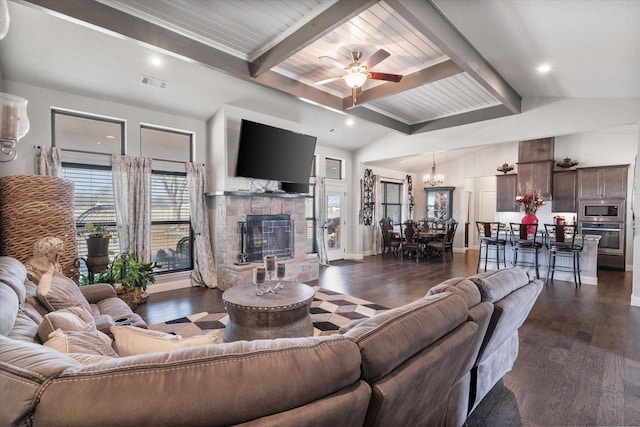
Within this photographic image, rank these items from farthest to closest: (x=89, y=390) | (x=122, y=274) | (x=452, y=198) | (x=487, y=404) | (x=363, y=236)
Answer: (x=452, y=198), (x=363, y=236), (x=122, y=274), (x=487, y=404), (x=89, y=390)

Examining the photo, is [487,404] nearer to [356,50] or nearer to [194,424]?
[194,424]

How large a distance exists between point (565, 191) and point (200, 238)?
8.36m

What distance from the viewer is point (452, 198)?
32.7ft

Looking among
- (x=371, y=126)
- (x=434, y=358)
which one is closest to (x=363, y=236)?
(x=371, y=126)

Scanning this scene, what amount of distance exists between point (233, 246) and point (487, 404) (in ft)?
13.3

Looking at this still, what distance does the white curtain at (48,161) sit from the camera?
12.5 ft

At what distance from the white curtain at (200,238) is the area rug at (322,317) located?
143cm

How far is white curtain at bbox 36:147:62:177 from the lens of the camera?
12.5 feet

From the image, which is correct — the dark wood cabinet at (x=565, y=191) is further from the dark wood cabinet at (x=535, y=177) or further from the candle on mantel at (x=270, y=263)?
the candle on mantel at (x=270, y=263)

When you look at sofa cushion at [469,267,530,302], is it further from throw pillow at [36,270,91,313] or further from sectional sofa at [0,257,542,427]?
throw pillow at [36,270,91,313]

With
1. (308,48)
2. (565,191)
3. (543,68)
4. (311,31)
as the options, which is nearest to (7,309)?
(311,31)

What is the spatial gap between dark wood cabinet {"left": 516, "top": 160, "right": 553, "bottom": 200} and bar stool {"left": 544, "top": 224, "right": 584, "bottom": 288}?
214cm

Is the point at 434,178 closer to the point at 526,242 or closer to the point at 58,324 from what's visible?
the point at 526,242

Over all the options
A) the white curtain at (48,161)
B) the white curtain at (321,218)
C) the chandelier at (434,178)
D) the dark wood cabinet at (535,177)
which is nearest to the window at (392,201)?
the chandelier at (434,178)
